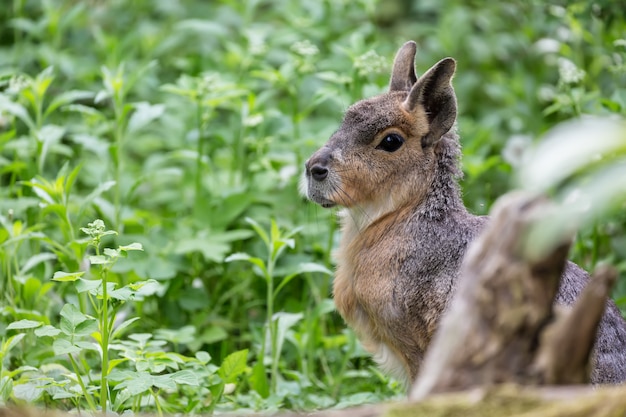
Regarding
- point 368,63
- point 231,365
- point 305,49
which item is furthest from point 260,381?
point 305,49

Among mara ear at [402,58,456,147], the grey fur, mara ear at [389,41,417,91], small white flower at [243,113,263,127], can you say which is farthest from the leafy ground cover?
mara ear at [402,58,456,147]

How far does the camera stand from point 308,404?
5.11m

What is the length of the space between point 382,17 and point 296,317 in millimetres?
5686

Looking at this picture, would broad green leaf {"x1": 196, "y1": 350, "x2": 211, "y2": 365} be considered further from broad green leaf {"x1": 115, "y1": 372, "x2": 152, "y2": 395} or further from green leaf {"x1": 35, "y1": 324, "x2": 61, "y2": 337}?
green leaf {"x1": 35, "y1": 324, "x2": 61, "y2": 337}

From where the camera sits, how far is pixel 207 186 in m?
6.57

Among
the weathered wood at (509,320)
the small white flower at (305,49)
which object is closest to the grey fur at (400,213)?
the small white flower at (305,49)

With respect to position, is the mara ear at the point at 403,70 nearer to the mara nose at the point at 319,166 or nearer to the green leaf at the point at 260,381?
the mara nose at the point at 319,166

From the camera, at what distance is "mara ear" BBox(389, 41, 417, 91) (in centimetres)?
527

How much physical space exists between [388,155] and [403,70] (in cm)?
70

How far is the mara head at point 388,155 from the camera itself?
4801 mm

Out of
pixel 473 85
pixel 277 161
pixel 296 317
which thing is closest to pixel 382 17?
pixel 473 85

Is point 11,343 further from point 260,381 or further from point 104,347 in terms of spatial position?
point 260,381

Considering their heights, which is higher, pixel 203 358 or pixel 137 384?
pixel 137 384

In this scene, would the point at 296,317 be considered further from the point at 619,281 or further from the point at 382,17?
the point at 382,17
